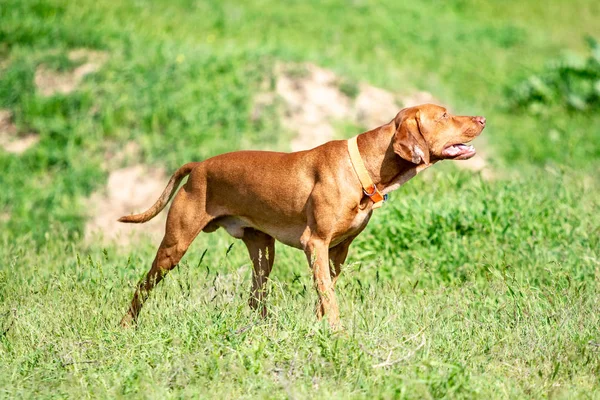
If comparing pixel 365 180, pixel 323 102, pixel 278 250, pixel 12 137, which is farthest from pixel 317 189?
pixel 12 137

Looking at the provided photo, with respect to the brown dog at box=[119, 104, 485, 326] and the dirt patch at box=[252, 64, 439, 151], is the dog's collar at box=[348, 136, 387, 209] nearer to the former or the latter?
the brown dog at box=[119, 104, 485, 326]

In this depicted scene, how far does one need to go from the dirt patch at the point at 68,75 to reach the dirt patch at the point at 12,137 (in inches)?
24.2

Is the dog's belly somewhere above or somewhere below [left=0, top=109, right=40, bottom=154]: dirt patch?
above

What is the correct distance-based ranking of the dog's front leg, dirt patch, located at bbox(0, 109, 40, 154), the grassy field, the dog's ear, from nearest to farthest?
the grassy field → the dog's front leg → the dog's ear → dirt patch, located at bbox(0, 109, 40, 154)

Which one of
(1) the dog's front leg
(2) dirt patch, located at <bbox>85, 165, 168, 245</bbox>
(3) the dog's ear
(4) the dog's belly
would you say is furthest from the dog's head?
(2) dirt patch, located at <bbox>85, 165, 168, 245</bbox>

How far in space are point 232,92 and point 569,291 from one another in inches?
281

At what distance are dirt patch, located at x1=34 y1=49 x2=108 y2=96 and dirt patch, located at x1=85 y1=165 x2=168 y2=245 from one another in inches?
73.1

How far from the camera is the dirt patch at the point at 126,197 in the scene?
33.6ft

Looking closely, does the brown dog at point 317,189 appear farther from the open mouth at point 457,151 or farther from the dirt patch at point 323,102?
the dirt patch at point 323,102

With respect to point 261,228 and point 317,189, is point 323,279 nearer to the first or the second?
point 317,189

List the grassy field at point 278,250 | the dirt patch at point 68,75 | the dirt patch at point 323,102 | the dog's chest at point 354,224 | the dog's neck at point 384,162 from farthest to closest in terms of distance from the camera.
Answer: the dirt patch at point 68,75
the dirt patch at point 323,102
the dog's neck at point 384,162
the dog's chest at point 354,224
the grassy field at point 278,250

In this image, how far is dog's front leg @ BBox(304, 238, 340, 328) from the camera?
558 cm

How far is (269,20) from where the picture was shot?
16516mm

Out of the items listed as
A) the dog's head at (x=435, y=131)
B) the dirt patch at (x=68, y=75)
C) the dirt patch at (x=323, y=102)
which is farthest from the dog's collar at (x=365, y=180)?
the dirt patch at (x=68, y=75)
